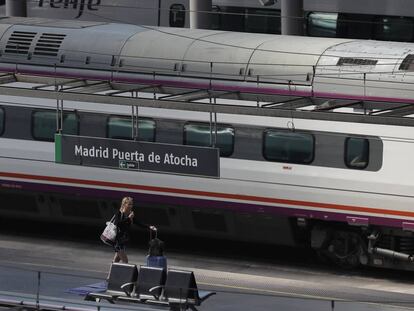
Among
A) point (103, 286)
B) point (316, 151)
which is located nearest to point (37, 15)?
point (316, 151)

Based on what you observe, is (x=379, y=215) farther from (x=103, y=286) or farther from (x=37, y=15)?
(x=37, y=15)

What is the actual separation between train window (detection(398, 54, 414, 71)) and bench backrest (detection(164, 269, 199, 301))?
8.54m

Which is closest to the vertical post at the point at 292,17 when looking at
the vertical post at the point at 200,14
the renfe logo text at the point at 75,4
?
the vertical post at the point at 200,14

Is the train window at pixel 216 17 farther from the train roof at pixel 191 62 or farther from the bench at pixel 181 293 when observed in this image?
the bench at pixel 181 293

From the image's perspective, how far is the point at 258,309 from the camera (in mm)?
18281

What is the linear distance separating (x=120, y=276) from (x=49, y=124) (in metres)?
9.05

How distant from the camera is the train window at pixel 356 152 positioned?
84.7 feet

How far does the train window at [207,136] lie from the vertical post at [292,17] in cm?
891

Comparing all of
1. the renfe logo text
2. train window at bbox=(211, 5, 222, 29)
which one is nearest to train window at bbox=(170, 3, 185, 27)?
train window at bbox=(211, 5, 222, 29)

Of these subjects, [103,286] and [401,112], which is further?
[401,112]

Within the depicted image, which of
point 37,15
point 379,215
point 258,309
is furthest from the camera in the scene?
point 37,15

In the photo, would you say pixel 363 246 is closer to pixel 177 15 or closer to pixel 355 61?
pixel 355 61

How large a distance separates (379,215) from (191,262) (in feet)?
13.3

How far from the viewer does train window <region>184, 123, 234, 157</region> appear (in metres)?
27.1
